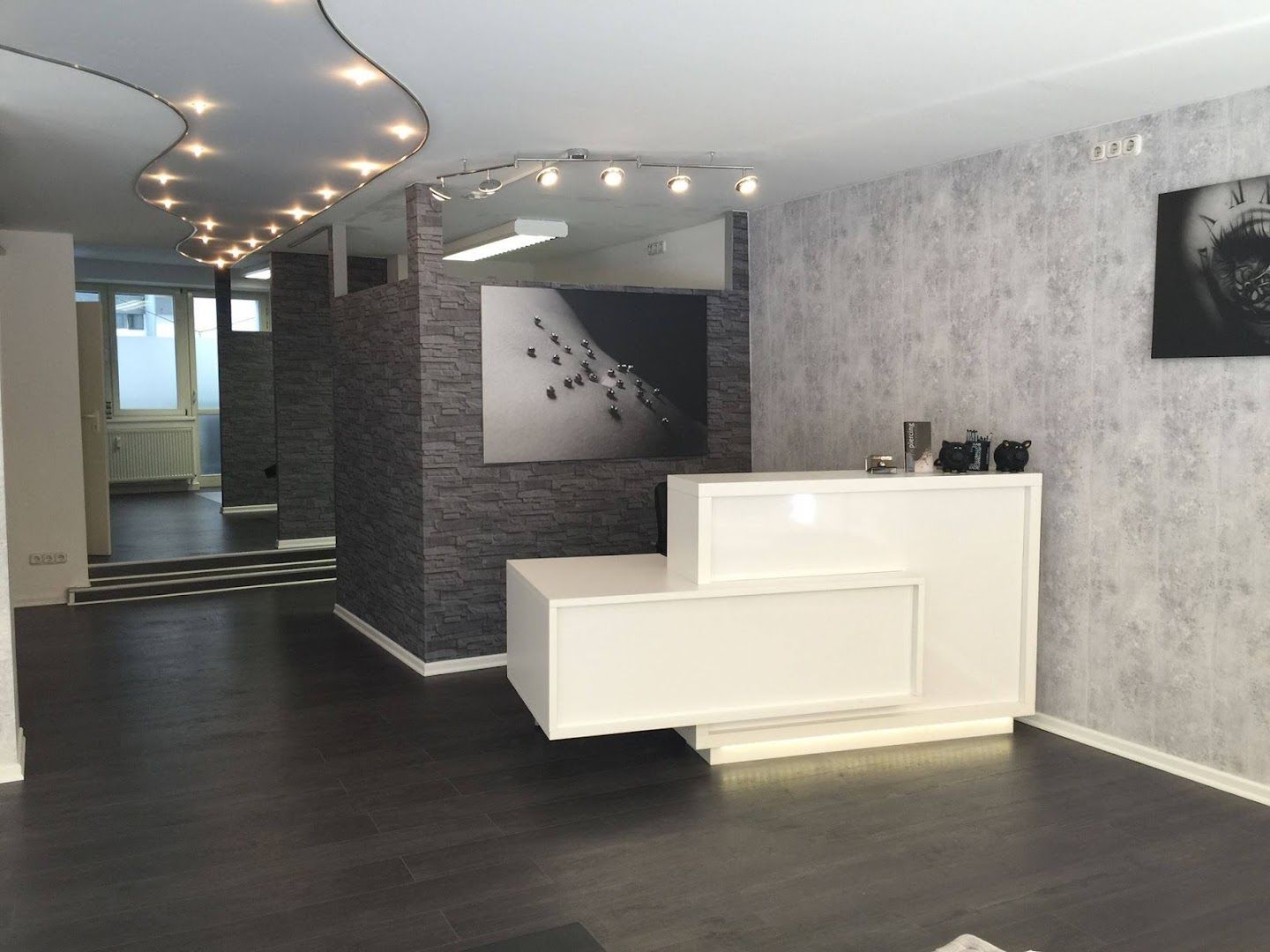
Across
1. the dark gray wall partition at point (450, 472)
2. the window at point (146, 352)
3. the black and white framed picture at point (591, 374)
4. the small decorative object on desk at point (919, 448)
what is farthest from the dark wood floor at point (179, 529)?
the small decorative object on desk at point (919, 448)

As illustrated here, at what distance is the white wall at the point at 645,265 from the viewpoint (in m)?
6.81

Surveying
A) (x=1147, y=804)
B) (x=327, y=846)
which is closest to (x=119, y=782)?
(x=327, y=846)

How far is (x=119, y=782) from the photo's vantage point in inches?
157

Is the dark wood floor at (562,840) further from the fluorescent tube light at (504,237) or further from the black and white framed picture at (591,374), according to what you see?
the fluorescent tube light at (504,237)

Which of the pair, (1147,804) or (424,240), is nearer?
(1147,804)

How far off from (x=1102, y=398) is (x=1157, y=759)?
1.49m

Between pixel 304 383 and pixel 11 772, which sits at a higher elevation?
pixel 304 383

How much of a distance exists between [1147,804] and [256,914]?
307 cm

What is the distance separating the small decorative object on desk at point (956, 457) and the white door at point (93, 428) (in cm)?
643

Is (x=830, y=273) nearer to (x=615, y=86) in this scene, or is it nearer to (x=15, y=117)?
(x=615, y=86)

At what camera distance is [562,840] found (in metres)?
3.47

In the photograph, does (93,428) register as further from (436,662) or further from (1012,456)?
(1012,456)

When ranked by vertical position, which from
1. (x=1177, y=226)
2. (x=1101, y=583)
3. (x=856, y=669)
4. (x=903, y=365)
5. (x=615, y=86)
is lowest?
(x=856, y=669)

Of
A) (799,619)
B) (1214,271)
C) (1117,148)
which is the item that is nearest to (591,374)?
(799,619)
